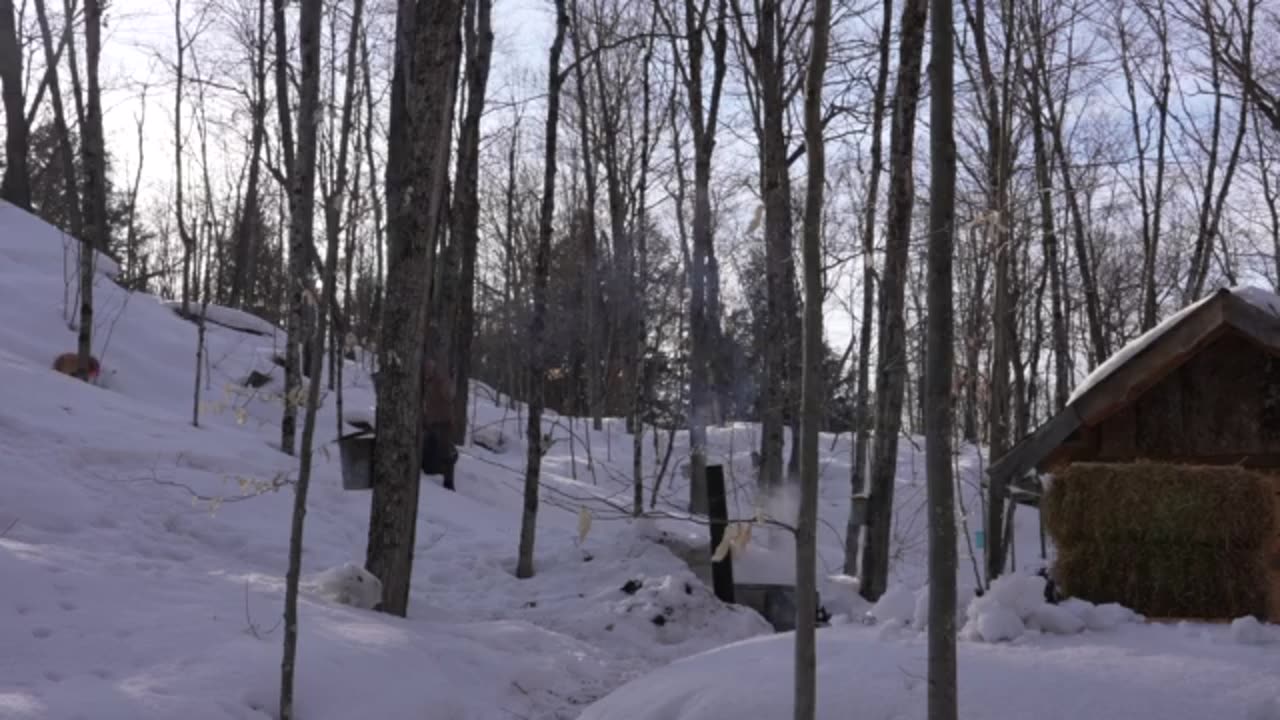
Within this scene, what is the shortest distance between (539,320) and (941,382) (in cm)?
941

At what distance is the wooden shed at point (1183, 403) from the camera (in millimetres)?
7457

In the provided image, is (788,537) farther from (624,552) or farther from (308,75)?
(308,75)

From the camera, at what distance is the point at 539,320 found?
12922 millimetres

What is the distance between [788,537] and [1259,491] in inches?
306

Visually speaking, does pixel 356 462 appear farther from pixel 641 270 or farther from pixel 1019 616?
pixel 641 270

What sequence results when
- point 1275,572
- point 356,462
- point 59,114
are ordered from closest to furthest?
1. point 1275,572
2. point 356,462
3. point 59,114

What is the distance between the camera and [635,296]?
29.4m

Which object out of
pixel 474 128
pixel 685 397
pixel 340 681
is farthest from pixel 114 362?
pixel 685 397

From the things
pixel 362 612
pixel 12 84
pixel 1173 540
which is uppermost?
pixel 12 84

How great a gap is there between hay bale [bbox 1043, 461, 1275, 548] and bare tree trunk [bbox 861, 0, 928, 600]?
3025 mm

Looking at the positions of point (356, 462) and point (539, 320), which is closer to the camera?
point (356, 462)

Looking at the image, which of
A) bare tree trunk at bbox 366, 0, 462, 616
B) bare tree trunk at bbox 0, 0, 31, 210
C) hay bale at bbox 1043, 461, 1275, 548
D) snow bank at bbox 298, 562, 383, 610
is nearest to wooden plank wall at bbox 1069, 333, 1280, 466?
hay bale at bbox 1043, 461, 1275, 548

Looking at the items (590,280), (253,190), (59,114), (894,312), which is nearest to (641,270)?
(590,280)

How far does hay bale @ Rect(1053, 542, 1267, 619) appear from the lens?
6.81 metres
